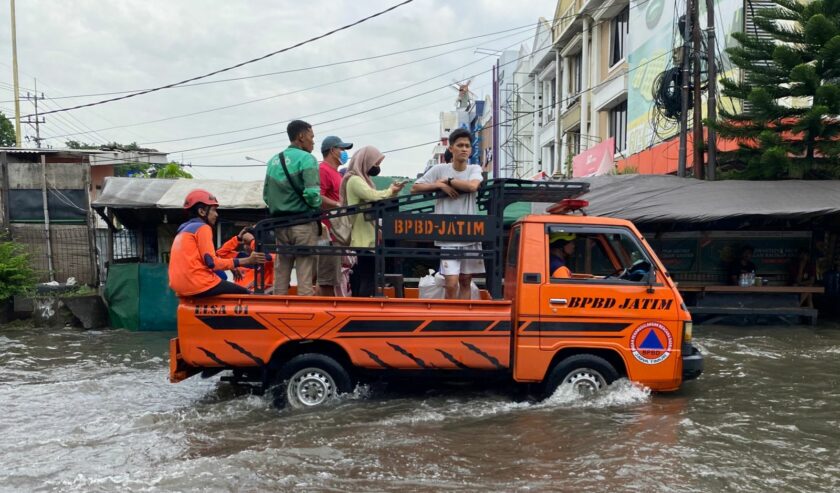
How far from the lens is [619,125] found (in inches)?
848

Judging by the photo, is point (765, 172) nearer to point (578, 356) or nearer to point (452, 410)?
point (578, 356)

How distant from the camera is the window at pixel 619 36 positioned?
20969 millimetres

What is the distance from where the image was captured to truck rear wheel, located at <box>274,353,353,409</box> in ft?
18.9

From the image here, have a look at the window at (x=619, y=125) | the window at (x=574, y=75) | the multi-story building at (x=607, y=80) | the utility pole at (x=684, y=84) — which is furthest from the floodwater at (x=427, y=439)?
the window at (x=574, y=75)

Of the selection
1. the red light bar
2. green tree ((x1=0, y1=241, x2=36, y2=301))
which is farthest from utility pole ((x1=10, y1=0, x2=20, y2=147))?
the red light bar

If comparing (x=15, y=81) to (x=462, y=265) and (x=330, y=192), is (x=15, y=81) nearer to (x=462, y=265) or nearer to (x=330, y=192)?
(x=330, y=192)

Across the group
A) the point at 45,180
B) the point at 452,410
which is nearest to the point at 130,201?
the point at 45,180

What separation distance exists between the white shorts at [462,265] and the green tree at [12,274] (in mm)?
10528

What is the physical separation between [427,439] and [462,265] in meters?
1.87

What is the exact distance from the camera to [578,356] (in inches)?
229

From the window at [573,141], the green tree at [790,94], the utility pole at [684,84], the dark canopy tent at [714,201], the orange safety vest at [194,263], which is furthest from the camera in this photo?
the window at [573,141]

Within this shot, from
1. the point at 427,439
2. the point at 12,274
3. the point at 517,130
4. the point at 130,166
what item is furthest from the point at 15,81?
the point at 427,439

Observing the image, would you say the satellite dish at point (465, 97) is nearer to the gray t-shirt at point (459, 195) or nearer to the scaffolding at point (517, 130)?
the scaffolding at point (517, 130)

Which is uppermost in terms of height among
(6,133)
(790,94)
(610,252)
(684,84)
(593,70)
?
(6,133)
